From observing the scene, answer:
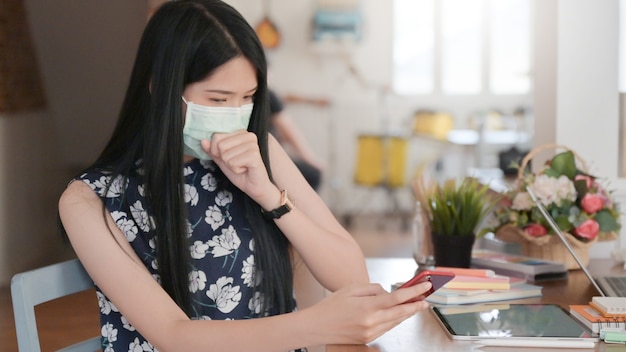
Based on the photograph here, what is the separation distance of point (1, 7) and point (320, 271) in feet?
13.7

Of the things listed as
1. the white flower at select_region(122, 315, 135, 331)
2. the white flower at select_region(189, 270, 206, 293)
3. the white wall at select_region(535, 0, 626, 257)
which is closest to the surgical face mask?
the white flower at select_region(189, 270, 206, 293)

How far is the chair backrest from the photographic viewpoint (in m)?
1.41

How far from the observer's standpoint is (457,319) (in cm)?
157

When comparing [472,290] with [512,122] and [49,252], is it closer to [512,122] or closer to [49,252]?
[49,252]

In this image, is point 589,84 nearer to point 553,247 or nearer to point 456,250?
point 553,247

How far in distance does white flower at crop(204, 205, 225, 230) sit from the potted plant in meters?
0.59

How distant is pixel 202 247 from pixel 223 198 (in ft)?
0.36

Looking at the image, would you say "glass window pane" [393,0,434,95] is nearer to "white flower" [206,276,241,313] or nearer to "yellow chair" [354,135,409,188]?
"yellow chair" [354,135,409,188]

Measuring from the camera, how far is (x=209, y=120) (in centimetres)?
159

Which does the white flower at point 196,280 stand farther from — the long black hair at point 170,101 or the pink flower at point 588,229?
the pink flower at point 588,229

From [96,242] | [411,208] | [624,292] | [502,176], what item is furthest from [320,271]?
[411,208]

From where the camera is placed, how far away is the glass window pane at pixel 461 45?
9.06m

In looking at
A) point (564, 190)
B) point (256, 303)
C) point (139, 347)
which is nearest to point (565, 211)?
point (564, 190)

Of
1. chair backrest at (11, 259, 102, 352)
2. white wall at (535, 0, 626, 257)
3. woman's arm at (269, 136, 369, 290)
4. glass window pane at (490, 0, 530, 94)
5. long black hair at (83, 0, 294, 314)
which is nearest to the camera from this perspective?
chair backrest at (11, 259, 102, 352)
